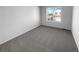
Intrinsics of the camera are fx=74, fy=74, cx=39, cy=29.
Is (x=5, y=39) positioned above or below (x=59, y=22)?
below

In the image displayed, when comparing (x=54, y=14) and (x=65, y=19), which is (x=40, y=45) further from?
(x=54, y=14)

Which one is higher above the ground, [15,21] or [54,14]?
[54,14]

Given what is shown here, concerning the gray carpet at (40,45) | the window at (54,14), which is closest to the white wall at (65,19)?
the window at (54,14)

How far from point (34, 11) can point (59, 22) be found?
80.9 inches

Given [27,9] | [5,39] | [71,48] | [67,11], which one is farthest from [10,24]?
[67,11]

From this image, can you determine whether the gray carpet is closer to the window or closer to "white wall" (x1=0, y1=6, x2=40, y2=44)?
"white wall" (x1=0, y1=6, x2=40, y2=44)

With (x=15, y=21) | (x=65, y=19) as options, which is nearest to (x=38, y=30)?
(x=15, y=21)

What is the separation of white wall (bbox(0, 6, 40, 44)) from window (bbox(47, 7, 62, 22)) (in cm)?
118

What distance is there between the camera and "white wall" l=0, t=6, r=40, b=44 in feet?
11.1

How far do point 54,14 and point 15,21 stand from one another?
3.11 metres

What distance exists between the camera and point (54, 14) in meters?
5.75

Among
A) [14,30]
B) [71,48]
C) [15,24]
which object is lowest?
[71,48]
